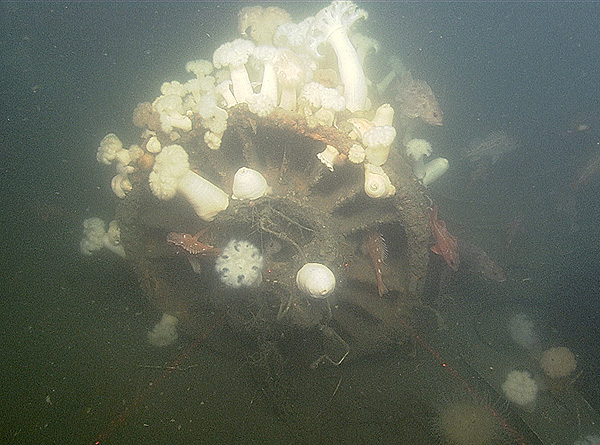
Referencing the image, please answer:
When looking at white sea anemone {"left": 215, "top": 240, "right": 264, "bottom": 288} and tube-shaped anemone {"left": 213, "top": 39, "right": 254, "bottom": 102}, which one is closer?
white sea anemone {"left": 215, "top": 240, "right": 264, "bottom": 288}

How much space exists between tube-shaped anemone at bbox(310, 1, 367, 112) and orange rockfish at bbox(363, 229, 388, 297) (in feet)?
6.08

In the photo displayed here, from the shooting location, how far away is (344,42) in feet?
14.5

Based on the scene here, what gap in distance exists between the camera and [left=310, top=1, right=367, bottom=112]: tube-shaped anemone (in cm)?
427

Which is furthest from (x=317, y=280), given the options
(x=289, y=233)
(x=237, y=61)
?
(x=237, y=61)

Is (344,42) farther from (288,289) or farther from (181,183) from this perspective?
(288,289)

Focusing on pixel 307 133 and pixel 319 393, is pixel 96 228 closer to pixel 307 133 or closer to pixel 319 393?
pixel 307 133

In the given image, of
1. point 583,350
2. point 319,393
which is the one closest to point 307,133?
point 319,393

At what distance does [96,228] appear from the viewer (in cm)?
481

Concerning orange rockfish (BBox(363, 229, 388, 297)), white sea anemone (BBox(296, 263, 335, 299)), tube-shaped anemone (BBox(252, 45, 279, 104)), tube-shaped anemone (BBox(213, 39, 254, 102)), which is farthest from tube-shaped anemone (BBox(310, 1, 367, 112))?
white sea anemone (BBox(296, 263, 335, 299))

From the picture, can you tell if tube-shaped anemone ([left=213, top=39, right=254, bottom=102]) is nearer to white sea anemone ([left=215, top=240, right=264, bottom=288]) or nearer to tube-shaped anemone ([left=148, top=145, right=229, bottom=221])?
tube-shaped anemone ([left=148, top=145, right=229, bottom=221])

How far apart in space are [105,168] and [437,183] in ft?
30.6

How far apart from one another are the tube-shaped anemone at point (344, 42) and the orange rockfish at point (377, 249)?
1853 mm

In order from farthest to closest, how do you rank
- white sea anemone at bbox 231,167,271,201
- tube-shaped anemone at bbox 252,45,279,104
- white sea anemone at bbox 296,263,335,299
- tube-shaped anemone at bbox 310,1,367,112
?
tube-shaped anemone at bbox 310,1,367,112 → tube-shaped anemone at bbox 252,45,279,104 → white sea anemone at bbox 231,167,271,201 → white sea anemone at bbox 296,263,335,299

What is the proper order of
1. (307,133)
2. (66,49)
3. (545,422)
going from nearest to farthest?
(307,133)
(545,422)
(66,49)
